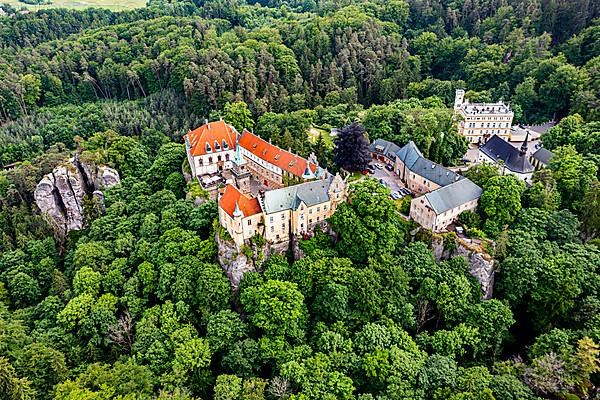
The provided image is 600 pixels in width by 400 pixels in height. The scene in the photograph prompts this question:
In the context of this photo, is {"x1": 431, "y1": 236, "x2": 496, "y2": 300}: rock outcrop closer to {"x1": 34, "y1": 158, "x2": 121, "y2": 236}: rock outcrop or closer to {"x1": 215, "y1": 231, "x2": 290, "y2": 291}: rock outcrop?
{"x1": 215, "y1": 231, "x2": 290, "y2": 291}: rock outcrop

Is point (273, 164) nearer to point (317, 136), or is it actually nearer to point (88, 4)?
point (317, 136)

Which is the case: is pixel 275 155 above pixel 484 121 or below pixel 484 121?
above

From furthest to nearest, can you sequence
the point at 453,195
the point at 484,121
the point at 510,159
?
the point at 484,121 → the point at 510,159 → the point at 453,195

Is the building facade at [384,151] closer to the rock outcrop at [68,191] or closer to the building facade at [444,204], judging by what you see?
the building facade at [444,204]

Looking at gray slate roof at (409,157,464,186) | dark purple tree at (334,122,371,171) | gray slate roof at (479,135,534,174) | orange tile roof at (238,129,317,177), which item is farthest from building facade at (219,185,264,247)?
gray slate roof at (479,135,534,174)

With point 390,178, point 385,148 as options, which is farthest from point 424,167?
point 385,148

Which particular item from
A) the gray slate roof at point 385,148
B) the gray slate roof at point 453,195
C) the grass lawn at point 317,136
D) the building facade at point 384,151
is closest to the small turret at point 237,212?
the gray slate roof at point 453,195
